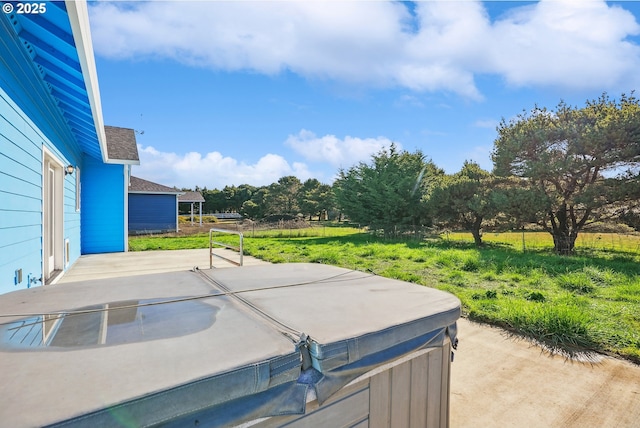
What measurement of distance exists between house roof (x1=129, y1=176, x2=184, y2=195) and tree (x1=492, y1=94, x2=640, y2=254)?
547 inches

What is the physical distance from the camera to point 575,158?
8.69m

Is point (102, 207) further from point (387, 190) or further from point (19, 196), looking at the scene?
point (387, 190)

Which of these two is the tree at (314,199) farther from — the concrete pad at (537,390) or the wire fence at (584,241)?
the concrete pad at (537,390)

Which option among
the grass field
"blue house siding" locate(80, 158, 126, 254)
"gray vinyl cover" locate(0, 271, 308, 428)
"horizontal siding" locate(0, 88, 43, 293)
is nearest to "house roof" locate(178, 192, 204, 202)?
the grass field

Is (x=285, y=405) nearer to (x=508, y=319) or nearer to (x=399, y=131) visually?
(x=508, y=319)

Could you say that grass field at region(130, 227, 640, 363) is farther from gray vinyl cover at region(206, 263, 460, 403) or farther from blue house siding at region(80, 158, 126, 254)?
gray vinyl cover at region(206, 263, 460, 403)

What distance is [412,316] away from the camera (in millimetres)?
1513

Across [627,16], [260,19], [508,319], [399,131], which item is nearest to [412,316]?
[508,319]

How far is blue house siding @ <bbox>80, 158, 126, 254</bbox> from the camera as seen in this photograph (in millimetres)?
8422

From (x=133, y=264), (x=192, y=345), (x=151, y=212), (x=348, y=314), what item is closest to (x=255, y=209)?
(x=151, y=212)

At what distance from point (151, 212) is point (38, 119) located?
1313 centimetres

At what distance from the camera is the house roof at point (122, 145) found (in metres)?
8.54

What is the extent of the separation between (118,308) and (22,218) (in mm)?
2280

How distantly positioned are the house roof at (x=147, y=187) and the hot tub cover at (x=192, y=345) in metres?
14.7
